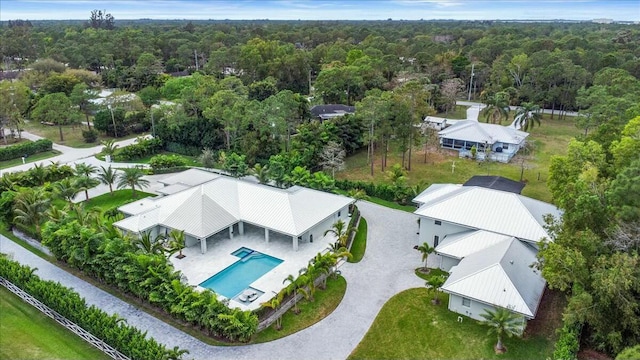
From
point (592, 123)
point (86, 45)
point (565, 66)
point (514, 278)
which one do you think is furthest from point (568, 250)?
point (86, 45)

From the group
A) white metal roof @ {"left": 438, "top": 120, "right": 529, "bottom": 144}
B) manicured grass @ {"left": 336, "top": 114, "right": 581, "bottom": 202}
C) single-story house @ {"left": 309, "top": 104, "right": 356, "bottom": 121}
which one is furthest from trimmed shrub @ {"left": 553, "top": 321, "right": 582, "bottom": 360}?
single-story house @ {"left": 309, "top": 104, "right": 356, "bottom": 121}

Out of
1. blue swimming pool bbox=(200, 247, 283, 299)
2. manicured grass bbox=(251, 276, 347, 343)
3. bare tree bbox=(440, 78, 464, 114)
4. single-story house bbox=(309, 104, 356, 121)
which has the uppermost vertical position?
bare tree bbox=(440, 78, 464, 114)

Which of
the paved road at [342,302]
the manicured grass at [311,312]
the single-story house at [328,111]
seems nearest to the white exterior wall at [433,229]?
the paved road at [342,302]

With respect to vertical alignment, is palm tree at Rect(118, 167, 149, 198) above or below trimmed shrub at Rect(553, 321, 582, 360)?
above

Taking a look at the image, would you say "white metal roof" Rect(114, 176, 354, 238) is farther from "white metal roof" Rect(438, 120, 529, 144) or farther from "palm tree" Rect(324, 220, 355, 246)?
"white metal roof" Rect(438, 120, 529, 144)

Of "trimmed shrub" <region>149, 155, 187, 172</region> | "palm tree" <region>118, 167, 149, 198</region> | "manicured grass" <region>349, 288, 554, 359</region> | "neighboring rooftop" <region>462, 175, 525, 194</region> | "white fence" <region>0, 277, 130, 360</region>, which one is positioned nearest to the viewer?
"white fence" <region>0, 277, 130, 360</region>

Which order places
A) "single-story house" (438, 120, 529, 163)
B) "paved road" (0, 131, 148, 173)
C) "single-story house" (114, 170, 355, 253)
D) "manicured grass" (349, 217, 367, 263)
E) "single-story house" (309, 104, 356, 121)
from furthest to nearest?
"single-story house" (309, 104, 356, 121)
"single-story house" (438, 120, 529, 163)
"paved road" (0, 131, 148, 173)
"single-story house" (114, 170, 355, 253)
"manicured grass" (349, 217, 367, 263)
